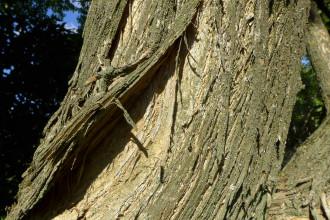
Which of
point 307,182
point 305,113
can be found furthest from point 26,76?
point 305,113

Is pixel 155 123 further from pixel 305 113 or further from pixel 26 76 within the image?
pixel 305 113

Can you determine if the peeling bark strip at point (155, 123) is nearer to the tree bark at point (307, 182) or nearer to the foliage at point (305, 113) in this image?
the tree bark at point (307, 182)

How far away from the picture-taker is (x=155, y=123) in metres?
2.44

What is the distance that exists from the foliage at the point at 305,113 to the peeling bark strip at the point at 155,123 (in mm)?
9730

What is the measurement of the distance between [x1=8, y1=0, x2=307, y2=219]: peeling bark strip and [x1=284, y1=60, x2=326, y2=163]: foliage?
973 centimetres

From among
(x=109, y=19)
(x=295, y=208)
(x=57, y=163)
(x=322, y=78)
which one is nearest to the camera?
(x=57, y=163)

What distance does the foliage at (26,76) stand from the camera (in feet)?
23.9

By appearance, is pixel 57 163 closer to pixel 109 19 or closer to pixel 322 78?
pixel 109 19

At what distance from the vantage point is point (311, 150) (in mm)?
4156

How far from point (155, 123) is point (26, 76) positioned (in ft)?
18.8

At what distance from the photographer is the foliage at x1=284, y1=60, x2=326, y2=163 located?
485 inches

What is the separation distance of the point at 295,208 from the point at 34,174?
1925 mm

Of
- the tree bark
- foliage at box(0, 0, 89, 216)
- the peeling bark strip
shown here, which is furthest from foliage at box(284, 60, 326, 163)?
the peeling bark strip

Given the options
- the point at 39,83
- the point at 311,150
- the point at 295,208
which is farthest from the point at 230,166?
the point at 39,83
